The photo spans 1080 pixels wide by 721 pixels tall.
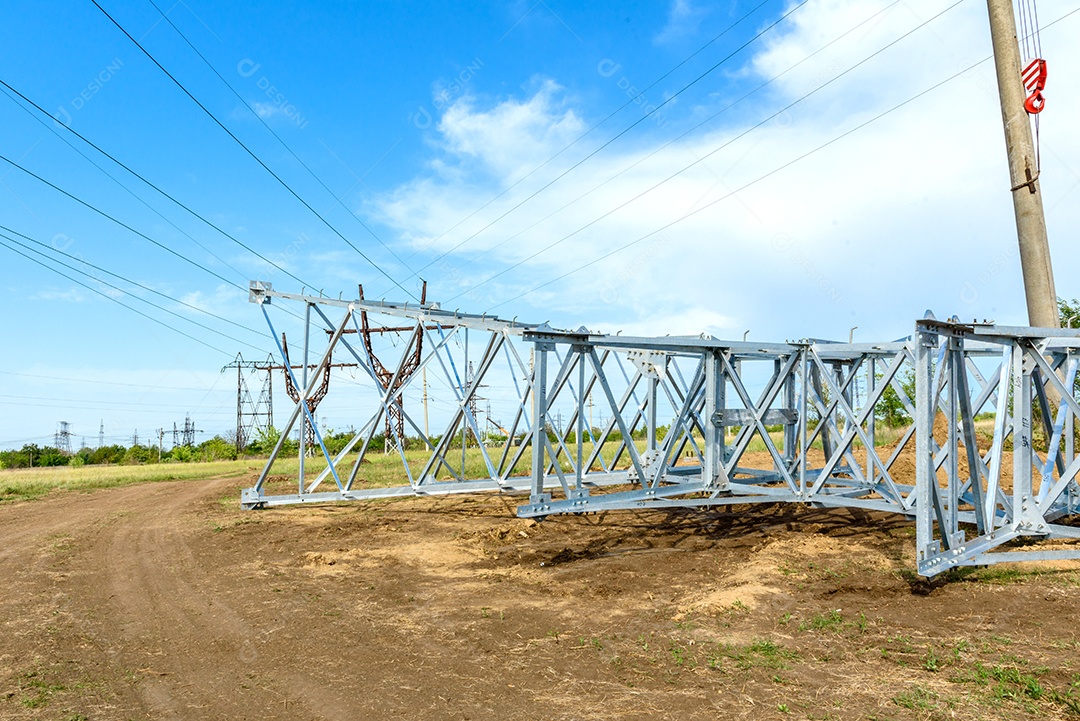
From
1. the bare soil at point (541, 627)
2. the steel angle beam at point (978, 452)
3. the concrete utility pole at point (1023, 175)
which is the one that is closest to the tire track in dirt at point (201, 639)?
the bare soil at point (541, 627)

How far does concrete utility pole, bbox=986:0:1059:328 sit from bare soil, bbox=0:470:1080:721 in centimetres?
585

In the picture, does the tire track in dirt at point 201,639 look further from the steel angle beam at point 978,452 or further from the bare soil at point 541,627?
the steel angle beam at point 978,452

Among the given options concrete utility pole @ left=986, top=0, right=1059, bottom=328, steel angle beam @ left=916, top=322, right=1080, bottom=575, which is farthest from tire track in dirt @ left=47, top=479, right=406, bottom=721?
concrete utility pole @ left=986, top=0, right=1059, bottom=328

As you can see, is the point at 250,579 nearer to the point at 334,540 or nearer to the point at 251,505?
the point at 334,540

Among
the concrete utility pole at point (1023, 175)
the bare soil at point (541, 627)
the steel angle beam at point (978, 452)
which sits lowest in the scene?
the bare soil at point (541, 627)

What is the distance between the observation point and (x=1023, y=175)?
49.6 feet

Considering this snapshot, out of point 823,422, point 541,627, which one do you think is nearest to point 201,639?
point 541,627

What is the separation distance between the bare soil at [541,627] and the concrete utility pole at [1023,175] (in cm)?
585

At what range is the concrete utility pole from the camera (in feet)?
48.5

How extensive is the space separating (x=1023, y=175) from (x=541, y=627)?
14.6 meters

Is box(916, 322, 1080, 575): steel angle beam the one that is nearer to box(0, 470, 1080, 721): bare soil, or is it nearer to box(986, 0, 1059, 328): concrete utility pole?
box(0, 470, 1080, 721): bare soil

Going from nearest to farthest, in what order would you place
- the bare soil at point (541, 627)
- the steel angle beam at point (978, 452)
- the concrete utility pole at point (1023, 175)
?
the bare soil at point (541, 627) → the steel angle beam at point (978, 452) → the concrete utility pole at point (1023, 175)

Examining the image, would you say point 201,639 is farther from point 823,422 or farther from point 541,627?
point 823,422

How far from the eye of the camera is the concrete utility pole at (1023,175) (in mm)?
14797
